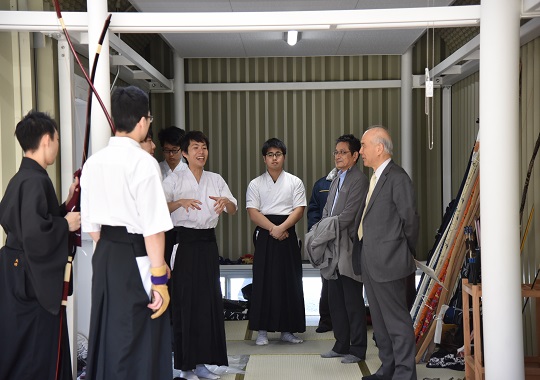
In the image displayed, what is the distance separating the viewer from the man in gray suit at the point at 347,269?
4671 mm

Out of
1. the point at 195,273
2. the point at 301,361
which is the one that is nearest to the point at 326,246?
the point at 301,361

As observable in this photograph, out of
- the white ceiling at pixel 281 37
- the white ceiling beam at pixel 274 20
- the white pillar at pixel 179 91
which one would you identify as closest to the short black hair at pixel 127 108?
the white ceiling beam at pixel 274 20

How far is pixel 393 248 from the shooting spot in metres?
3.89

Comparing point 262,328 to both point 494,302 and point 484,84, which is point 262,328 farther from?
point 484,84

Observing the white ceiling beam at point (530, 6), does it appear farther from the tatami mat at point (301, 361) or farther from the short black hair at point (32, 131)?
the short black hair at point (32, 131)

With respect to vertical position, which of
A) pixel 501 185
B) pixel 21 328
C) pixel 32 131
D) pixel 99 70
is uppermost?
pixel 99 70

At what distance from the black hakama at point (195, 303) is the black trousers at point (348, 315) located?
35.3 inches

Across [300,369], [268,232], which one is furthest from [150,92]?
[300,369]

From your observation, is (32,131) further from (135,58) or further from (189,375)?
(135,58)

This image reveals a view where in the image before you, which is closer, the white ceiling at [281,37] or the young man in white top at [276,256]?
the young man in white top at [276,256]

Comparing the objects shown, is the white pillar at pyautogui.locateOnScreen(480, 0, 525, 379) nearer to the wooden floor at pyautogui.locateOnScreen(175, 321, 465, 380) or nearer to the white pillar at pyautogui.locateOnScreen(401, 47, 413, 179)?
the wooden floor at pyautogui.locateOnScreen(175, 321, 465, 380)

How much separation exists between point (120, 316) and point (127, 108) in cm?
87

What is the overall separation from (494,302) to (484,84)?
45.4 inches

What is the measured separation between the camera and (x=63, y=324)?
10.6ft
